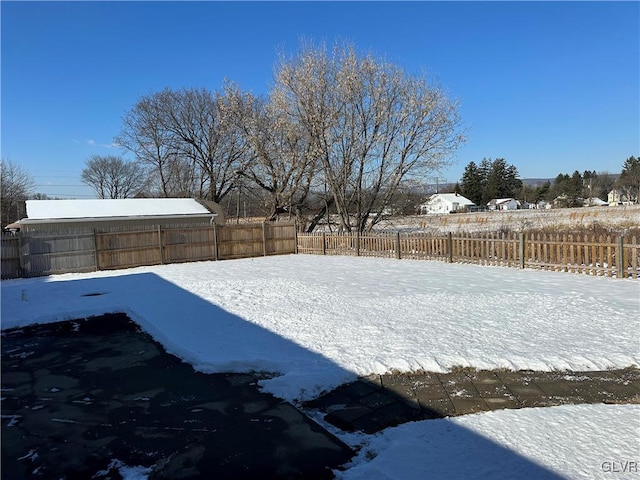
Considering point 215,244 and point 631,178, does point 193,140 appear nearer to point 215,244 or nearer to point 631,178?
point 215,244

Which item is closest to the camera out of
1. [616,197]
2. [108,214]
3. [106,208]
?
[108,214]

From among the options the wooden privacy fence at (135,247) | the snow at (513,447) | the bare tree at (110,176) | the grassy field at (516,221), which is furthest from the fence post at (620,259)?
the bare tree at (110,176)

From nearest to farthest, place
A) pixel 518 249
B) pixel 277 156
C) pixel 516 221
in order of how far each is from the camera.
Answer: pixel 518 249, pixel 277 156, pixel 516 221

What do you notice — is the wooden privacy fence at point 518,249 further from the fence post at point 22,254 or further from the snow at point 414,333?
the fence post at point 22,254

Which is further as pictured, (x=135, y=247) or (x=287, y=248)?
(x=287, y=248)

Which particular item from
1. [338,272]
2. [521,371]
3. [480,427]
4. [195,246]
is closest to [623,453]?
[480,427]

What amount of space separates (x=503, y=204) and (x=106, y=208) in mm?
73467

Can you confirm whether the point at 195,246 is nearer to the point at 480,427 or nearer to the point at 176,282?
the point at 176,282

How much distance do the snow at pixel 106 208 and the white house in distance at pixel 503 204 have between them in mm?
66542

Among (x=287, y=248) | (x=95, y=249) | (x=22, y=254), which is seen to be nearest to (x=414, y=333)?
(x=95, y=249)

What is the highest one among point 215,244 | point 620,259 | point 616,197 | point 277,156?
point 277,156

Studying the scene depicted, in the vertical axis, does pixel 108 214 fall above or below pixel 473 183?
below

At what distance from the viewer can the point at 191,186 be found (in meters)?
37.3

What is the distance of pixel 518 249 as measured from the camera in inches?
488
